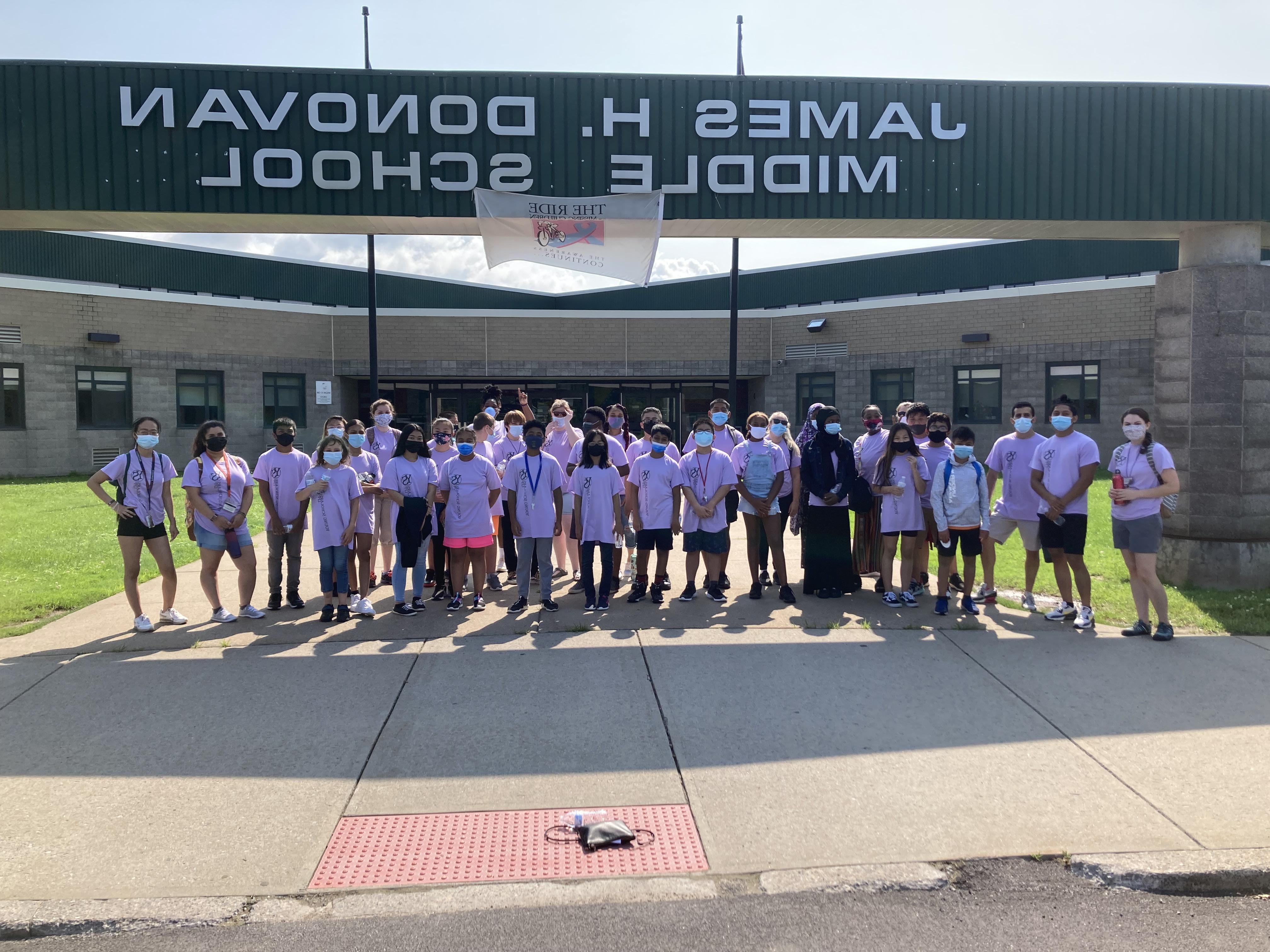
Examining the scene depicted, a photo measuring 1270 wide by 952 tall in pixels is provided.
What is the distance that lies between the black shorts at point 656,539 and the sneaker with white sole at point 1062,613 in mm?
3464

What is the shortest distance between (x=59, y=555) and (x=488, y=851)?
1020cm

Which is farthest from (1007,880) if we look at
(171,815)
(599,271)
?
(599,271)

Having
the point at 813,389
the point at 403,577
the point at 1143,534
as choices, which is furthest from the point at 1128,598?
the point at 813,389

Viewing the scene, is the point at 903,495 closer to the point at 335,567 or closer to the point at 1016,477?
the point at 1016,477

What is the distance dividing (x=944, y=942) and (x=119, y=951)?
3164mm

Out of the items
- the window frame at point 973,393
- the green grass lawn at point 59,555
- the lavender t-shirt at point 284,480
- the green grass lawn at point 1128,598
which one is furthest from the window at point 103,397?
the green grass lawn at point 1128,598

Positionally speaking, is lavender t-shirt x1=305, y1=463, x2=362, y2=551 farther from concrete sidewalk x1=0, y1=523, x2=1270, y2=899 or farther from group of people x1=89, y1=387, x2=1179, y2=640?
concrete sidewalk x1=0, y1=523, x2=1270, y2=899

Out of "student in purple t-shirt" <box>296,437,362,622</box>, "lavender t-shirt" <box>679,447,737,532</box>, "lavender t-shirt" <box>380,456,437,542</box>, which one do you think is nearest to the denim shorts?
"student in purple t-shirt" <box>296,437,362,622</box>

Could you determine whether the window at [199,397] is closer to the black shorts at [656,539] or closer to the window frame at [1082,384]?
the black shorts at [656,539]

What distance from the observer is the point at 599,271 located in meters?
9.38

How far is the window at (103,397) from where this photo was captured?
82.2 ft

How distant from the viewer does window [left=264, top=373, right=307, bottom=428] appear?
27.7 meters

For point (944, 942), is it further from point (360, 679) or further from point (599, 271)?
point (599, 271)

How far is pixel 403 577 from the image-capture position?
334 inches
